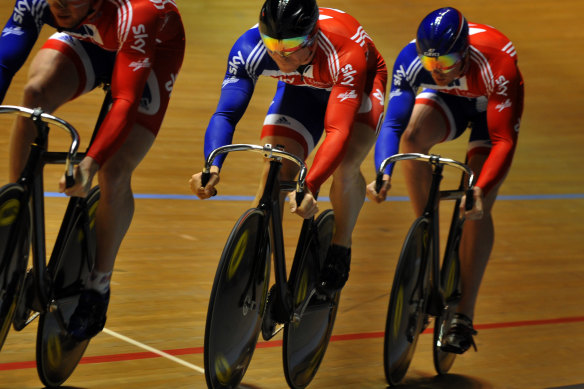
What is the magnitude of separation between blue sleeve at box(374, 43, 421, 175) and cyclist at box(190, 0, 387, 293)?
0.17 ft

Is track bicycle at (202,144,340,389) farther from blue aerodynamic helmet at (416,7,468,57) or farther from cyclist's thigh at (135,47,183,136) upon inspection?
blue aerodynamic helmet at (416,7,468,57)

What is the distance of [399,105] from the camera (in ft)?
11.7

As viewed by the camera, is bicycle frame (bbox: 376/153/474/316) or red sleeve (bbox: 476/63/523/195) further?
red sleeve (bbox: 476/63/523/195)

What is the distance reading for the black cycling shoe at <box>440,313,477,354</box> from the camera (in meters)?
3.62

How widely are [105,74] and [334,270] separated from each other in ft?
3.44

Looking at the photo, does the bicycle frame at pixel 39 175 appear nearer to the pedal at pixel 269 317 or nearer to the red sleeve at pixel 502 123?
the pedal at pixel 269 317

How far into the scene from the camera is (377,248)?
520 cm

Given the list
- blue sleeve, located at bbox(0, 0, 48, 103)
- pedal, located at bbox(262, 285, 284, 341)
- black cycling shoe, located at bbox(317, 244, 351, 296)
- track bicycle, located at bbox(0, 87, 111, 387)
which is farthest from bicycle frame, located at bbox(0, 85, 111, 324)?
black cycling shoe, located at bbox(317, 244, 351, 296)

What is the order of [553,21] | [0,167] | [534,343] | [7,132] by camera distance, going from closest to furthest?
[534,343]
[0,167]
[7,132]
[553,21]

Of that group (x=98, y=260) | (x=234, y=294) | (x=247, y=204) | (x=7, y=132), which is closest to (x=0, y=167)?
(x=7, y=132)

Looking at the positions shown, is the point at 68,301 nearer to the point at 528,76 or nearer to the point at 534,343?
the point at 534,343

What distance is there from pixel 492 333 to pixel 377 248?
114 centimetres

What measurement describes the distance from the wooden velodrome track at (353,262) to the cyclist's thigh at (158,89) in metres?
0.86

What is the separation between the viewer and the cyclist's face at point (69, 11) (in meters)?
2.76
